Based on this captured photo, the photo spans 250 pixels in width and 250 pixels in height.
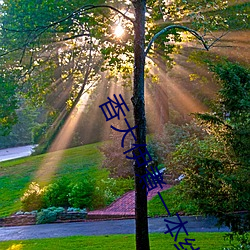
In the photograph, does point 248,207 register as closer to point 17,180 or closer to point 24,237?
point 24,237

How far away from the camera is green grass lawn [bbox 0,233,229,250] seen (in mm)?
6637

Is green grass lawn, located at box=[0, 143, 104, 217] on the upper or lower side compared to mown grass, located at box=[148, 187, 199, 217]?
lower

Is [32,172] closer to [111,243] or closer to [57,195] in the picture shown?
[57,195]

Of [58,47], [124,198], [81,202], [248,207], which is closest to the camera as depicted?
[248,207]

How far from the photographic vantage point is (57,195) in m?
11.7

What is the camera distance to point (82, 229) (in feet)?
29.9

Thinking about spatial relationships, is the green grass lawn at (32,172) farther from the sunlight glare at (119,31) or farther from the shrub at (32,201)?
the sunlight glare at (119,31)

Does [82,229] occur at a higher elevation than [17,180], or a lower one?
higher

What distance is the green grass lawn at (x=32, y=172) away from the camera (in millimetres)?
14498

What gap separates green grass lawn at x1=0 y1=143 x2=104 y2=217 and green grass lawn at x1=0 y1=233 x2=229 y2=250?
458cm

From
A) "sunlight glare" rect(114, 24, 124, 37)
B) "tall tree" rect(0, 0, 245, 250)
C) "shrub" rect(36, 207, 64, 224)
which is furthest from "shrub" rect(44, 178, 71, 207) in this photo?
"sunlight glare" rect(114, 24, 124, 37)

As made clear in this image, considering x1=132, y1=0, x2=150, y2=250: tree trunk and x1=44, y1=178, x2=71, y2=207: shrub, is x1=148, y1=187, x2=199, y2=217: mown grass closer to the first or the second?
x1=44, y1=178, x2=71, y2=207: shrub

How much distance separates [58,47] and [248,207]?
1182cm

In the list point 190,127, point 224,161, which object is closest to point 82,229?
point 224,161
